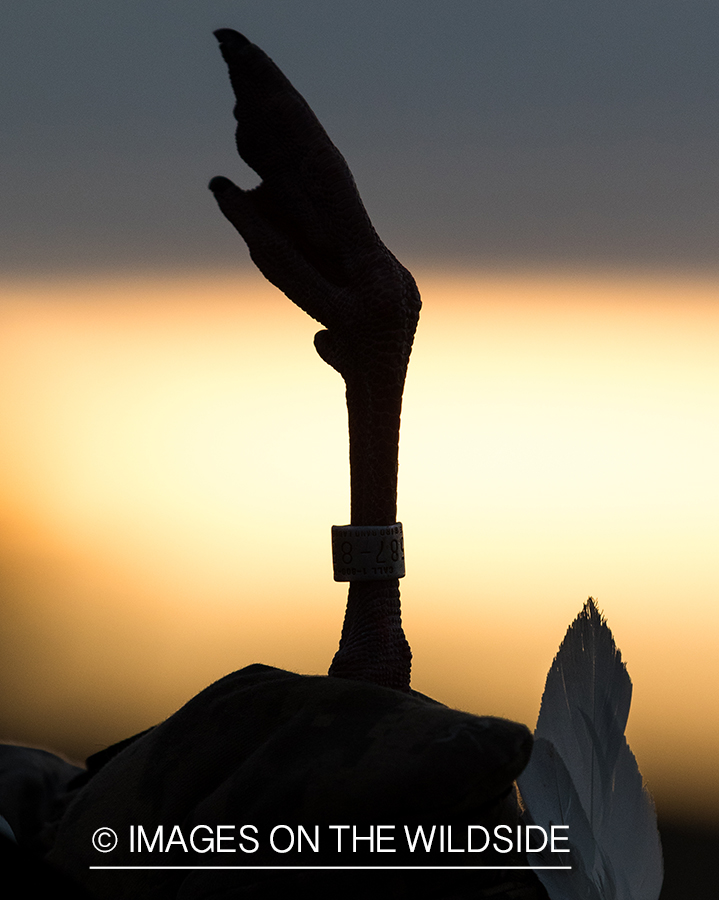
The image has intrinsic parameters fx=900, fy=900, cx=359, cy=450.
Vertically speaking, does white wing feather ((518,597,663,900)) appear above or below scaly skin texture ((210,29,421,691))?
below

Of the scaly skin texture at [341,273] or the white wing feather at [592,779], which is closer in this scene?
the white wing feather at [592,779]

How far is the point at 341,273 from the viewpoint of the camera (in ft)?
3.32

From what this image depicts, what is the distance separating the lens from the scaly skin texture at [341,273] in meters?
0.97

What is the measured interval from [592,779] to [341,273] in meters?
0.59

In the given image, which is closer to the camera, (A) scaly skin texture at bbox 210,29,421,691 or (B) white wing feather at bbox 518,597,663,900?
(B) white wing feather at bbox 518,597,663,900

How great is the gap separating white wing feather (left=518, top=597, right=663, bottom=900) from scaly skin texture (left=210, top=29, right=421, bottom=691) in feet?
0.58

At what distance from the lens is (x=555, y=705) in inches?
35.1

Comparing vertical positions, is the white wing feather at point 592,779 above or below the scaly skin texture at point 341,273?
below

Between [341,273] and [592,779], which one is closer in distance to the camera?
[592,779]

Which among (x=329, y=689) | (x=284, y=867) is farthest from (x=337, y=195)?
(x=284, y=867)

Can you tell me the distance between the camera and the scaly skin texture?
3.20 feet

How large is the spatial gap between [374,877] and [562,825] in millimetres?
201

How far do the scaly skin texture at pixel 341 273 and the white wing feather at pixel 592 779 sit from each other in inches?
6.9

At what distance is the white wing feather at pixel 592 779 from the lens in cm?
79
